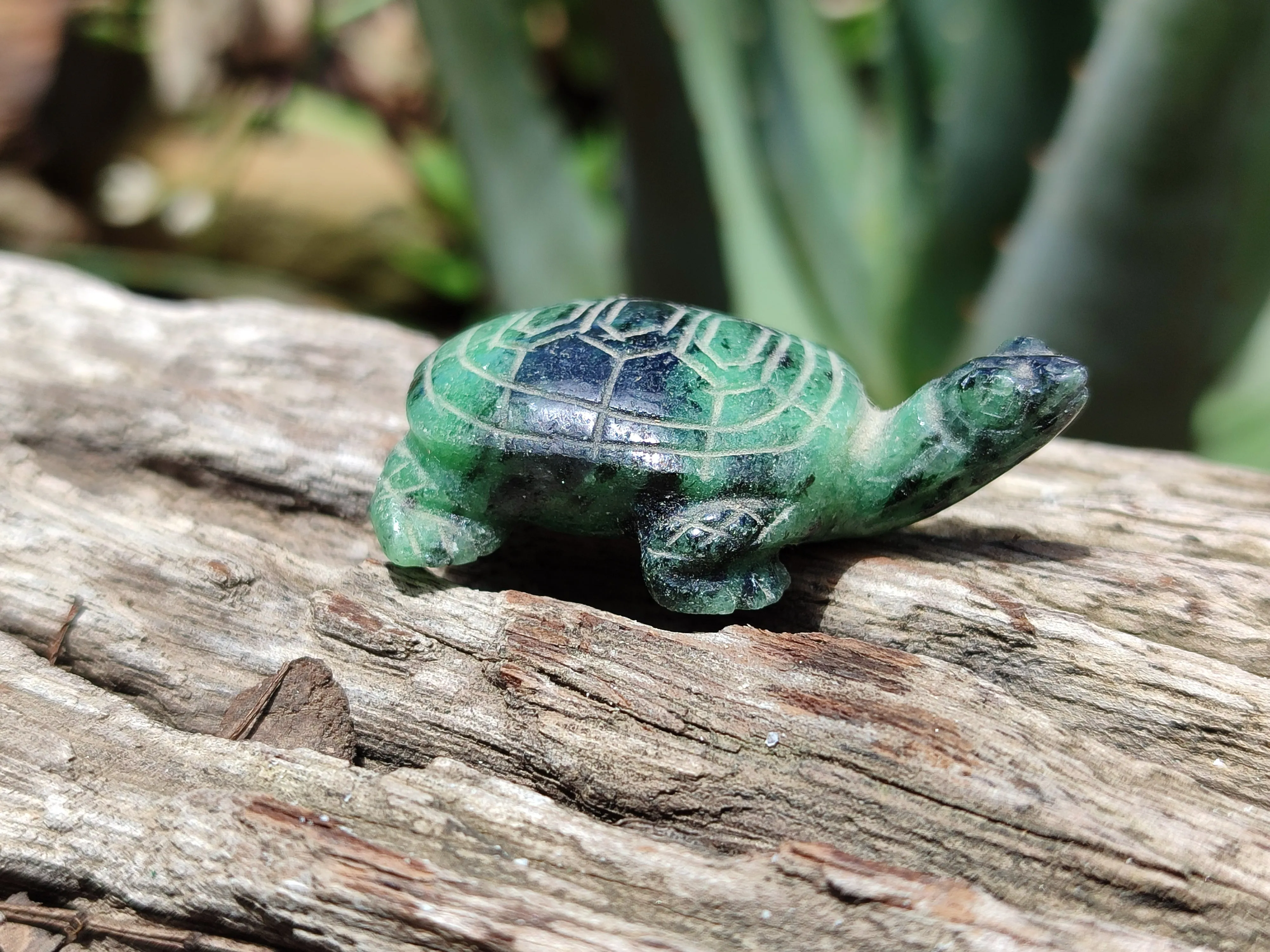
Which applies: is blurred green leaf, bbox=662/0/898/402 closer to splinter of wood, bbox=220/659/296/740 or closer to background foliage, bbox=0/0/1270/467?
background foliage, bbox=0/0/1270/467

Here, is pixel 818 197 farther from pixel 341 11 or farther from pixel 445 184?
pixel 341 11

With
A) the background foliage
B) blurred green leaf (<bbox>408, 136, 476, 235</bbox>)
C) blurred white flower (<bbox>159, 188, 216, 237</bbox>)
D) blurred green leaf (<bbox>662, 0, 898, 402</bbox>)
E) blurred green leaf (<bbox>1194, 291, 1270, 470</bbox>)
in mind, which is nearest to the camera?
the background foliage

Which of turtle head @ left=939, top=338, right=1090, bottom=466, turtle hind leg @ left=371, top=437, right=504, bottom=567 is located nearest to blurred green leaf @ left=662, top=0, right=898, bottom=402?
turtle head @ left=939, top=338, right=1090, bottom=466

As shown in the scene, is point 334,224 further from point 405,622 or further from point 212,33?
point 405,622

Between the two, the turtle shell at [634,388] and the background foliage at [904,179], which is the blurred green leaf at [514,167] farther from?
the turtle shell at [634,388]

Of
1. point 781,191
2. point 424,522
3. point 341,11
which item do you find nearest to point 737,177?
point 781,191

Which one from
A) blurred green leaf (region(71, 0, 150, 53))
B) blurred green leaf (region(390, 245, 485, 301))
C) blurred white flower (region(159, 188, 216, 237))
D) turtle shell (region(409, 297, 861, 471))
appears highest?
blurred green leaf (region(71, 0, 150, 53))

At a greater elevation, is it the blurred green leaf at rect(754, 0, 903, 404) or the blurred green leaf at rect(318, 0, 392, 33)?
the blurred green leaf at rect(318, 0, 392, 33)
